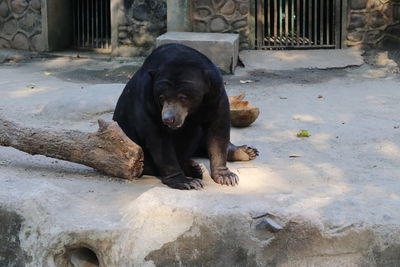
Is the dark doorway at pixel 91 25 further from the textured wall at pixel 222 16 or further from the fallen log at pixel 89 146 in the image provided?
the fallen log at pixel 89 146

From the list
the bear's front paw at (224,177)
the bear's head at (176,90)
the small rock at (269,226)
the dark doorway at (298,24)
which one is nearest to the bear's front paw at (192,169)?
the bear's front paw at (224,177)

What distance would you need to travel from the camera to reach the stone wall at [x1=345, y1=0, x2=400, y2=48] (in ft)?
35.3

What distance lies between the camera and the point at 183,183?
16.2 ft

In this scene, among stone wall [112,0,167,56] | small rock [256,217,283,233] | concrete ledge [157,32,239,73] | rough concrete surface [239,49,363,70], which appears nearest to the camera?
small rock [256,217,283,233]

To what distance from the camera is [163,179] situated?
16.5ft

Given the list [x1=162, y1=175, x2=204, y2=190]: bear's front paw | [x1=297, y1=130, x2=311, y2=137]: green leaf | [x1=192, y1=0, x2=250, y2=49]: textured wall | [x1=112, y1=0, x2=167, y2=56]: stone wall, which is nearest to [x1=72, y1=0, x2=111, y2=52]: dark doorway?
[x1=112, y1=0, x2=167, y2=56]: stone wall

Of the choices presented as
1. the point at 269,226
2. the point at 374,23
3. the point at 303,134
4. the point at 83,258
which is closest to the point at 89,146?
the point at 83,258

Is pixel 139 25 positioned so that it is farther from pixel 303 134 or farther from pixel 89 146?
pixel 89 146

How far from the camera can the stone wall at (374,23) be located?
10.8m

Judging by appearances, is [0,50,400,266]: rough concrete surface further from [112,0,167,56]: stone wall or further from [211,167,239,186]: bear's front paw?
[112,0,167,56]: stone wall

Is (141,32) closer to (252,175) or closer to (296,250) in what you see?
(252,175)

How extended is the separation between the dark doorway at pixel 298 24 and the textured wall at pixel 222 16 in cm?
Answer: 26

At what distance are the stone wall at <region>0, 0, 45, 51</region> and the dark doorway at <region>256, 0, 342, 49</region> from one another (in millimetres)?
3908

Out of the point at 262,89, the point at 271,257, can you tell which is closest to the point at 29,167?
the point at 271,257
